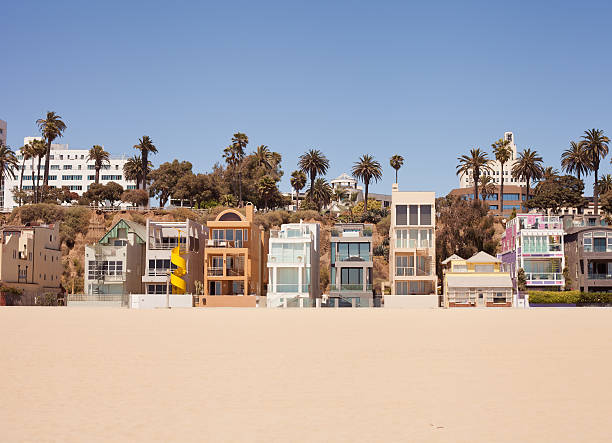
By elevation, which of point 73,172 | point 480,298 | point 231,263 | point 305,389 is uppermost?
point 73,172

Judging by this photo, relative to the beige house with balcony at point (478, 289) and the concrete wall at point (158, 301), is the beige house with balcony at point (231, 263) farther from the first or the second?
the beige house with balcony at point (478, 289)

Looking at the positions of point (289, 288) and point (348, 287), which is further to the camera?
point (348, 287)

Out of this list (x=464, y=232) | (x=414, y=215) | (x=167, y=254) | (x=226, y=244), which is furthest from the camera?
(x=464, y=232)

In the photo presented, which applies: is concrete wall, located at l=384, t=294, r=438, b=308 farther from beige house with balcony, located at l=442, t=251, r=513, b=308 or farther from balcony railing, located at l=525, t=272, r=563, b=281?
balcony railing, located at l=525, t=272, r=563, b=281

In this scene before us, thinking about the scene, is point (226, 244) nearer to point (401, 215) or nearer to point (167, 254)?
point (167, 254)

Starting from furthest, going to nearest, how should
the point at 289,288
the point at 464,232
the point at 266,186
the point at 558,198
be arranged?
the point at 266,186, the point at 558,198, the point at 464,232, the point at 289,288

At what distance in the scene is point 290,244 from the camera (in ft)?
221

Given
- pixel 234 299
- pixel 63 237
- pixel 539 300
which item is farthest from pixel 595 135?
pixel 63 237

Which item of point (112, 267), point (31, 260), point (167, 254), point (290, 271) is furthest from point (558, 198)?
point (31, 260)

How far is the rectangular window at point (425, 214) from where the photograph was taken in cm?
7081

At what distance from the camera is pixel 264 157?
393ft

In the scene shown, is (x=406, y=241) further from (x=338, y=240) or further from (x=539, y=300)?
(x=539, y=300)

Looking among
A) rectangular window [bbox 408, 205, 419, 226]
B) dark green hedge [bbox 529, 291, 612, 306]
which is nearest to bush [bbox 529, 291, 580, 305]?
dark green hedge [bbox 529, 291, 612, 306]

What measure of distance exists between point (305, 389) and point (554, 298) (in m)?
55.9
